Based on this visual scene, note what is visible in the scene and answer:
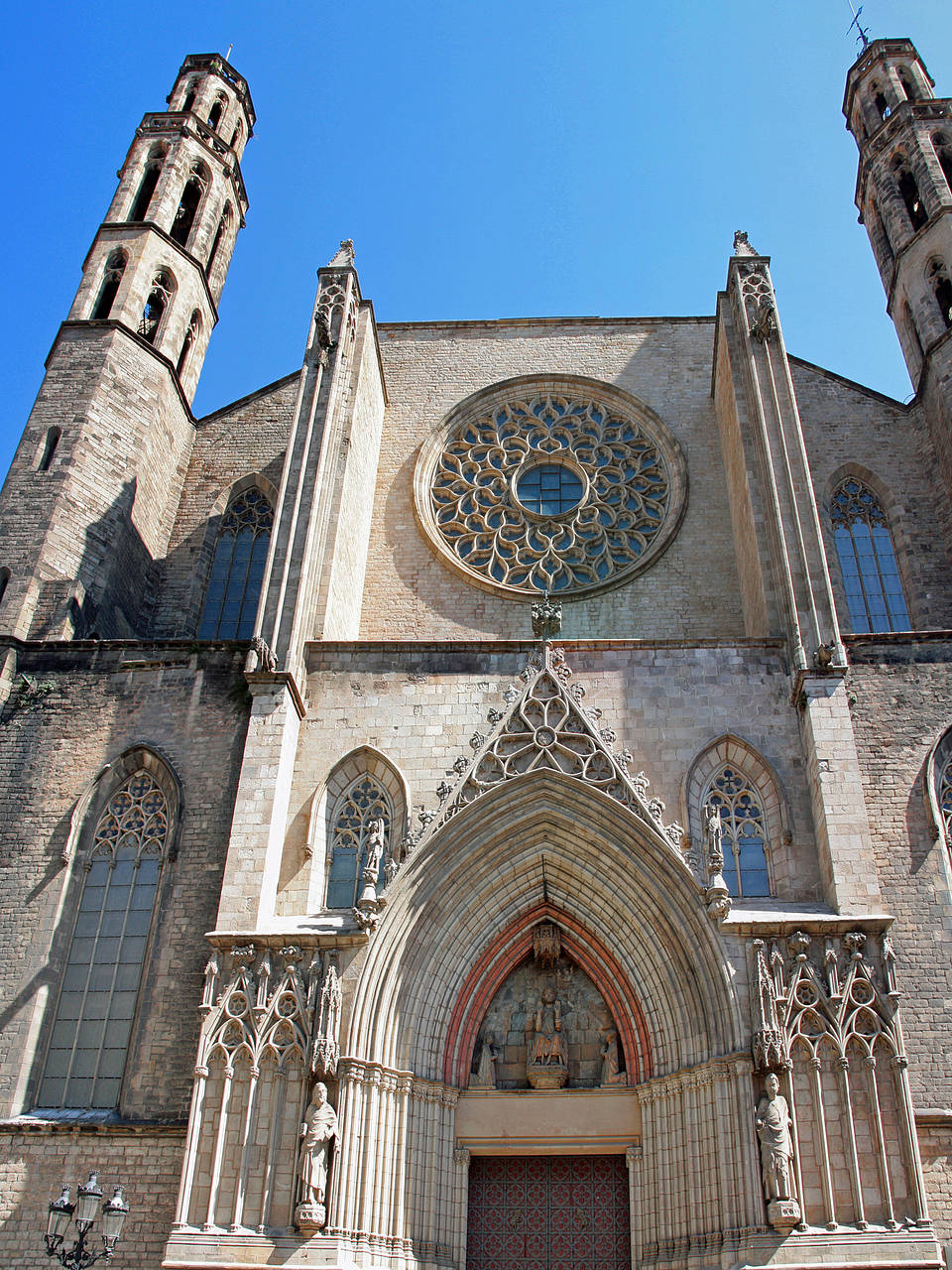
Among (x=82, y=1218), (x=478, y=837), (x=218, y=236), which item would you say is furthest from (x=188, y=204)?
(x=82, y=1218)

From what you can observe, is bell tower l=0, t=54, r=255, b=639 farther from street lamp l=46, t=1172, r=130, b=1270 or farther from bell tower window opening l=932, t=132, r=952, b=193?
bell tower window opening l=932, t=132, r=952, b=193

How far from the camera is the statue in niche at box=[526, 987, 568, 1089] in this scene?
12.0m

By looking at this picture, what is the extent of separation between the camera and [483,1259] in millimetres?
11445

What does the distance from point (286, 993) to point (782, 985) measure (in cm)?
510

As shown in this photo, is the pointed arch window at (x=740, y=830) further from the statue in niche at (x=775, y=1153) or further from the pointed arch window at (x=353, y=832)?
the pointed arch window at (x=353, y=832)

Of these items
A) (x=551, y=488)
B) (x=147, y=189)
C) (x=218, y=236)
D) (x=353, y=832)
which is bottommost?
(x=353, y=832)

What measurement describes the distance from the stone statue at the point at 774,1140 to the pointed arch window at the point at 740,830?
2.51 meters

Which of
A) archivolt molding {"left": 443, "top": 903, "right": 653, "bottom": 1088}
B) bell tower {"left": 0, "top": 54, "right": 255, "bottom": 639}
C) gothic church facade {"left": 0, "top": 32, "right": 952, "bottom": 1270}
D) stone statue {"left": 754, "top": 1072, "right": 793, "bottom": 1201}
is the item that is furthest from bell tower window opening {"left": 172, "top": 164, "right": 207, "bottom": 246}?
stone statue {"left": 754, "top": 1072, "right": 793, "bottom": 1201}

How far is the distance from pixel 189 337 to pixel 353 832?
1136 cm

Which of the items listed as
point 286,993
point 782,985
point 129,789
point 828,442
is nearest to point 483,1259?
point 286,993

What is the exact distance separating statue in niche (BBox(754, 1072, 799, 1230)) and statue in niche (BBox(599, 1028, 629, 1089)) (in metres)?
1.83

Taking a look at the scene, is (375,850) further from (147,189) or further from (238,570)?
(147,189)

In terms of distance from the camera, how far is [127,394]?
17781 millimetres

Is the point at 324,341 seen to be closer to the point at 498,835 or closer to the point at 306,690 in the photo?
the point at 306,690
